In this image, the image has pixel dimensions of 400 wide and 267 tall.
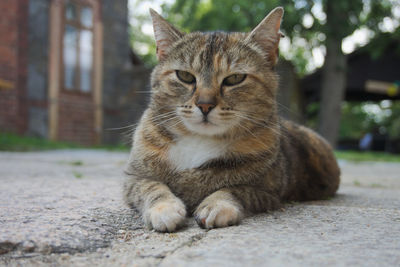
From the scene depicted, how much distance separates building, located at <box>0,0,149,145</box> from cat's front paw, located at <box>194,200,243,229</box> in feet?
26.8

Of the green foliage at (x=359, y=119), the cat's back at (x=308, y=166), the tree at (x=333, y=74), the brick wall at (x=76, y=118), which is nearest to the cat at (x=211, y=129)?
the cat's back at (x=308, y=166)

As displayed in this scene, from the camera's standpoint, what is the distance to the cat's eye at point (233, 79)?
7.30ft

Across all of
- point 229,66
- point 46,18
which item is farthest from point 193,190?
point 46,18

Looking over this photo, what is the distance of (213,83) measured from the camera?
84.7 inches

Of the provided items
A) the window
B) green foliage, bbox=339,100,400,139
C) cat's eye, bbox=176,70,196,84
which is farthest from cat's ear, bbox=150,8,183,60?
green foliage, bbox=339,100,400,139

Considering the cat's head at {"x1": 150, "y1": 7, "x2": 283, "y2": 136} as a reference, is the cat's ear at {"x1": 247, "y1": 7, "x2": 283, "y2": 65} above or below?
above

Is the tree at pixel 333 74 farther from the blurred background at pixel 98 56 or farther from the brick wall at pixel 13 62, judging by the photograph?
the brick wall at pixel 13 62

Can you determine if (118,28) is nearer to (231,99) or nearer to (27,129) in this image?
(27,129)

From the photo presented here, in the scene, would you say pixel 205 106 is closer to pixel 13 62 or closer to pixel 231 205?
pixel 231 205

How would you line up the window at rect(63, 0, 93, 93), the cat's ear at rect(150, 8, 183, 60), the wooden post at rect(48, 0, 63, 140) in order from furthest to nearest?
the window at rect(63, 0, 93, 93) < the wooden post at rect(48, 0, 63, 140) < the cat's ear at rect(150, 8, 183, 60)

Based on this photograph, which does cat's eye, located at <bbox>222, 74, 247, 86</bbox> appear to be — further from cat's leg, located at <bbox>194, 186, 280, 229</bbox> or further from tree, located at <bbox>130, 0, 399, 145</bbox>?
tree, located at <bbox>130, 0, 399, 145</bbox>

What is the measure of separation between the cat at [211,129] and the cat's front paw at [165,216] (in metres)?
0.01

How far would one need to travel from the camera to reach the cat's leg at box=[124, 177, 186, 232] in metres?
1.69

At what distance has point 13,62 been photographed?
31.0 feet
